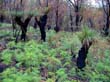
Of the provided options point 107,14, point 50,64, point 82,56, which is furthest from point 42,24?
point 107,14

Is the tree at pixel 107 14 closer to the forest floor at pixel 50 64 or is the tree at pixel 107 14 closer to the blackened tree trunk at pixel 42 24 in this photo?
the blackened tree trunk at pixel 42 24

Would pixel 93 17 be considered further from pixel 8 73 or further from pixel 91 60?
pixel 8 73

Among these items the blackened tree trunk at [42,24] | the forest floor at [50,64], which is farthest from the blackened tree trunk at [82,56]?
the blackened tree trunk at [42,24]

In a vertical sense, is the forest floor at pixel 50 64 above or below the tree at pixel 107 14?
below

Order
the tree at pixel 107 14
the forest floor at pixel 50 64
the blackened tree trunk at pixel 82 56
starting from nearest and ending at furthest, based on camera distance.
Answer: the forest floor at pixel 50 64 < the blackened tree trunk at pixel 82 56 < the tree at pixel 107 14

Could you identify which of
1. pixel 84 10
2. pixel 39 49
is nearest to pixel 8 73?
pixel 39 49

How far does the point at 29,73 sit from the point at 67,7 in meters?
28.2

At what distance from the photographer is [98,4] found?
1581 inches

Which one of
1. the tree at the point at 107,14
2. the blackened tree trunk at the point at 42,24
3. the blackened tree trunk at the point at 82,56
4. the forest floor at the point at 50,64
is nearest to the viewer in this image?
the forest floor at the point at 50,64

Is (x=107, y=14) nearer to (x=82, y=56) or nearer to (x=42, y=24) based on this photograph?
(x=42, y=24)

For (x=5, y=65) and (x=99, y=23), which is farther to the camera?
(x=99, y=23)

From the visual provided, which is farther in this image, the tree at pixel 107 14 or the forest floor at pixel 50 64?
the tree at pixel 107 14

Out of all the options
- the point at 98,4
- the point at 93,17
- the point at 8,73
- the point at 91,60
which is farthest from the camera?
the point at 93,17

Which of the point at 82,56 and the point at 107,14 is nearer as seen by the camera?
the point at 82,56
